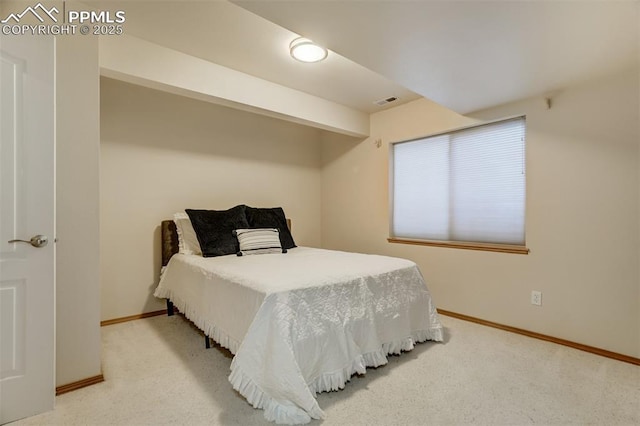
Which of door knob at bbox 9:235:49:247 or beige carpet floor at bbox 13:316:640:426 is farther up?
door knob at bbox 9:235:49:247

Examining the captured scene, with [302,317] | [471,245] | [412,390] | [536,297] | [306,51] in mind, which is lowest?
[412,390]

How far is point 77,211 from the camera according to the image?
75.5 inches

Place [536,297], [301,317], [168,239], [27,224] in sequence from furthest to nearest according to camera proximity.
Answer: [168,239]
[536,297]
[301,317]
[27,224]

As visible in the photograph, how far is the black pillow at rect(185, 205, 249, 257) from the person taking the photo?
304 cm

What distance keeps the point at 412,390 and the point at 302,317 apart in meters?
0.82

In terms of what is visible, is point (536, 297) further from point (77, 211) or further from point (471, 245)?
point (77, 211)

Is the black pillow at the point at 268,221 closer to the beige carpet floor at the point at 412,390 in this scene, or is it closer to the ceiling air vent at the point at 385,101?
the beige carpet floor at the point at 412,390

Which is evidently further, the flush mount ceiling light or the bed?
the flush mount ceiling light

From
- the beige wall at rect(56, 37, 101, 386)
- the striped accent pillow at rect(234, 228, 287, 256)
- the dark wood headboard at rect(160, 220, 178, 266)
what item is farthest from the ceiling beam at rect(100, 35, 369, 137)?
the dark wood headboard at rect(160, 220, 178, 266)

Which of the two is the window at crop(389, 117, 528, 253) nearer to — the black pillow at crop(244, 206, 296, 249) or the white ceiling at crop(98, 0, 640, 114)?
the white ceiling at crop(98, 0, 640, 114)

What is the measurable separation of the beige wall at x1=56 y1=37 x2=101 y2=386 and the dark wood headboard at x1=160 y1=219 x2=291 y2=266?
127cm

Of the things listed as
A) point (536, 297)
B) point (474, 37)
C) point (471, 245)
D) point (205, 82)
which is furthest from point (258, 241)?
point (536, 297)

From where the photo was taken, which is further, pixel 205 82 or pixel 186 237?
pixel 186 237

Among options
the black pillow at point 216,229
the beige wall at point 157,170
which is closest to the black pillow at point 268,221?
the black pillow at point 216,229
